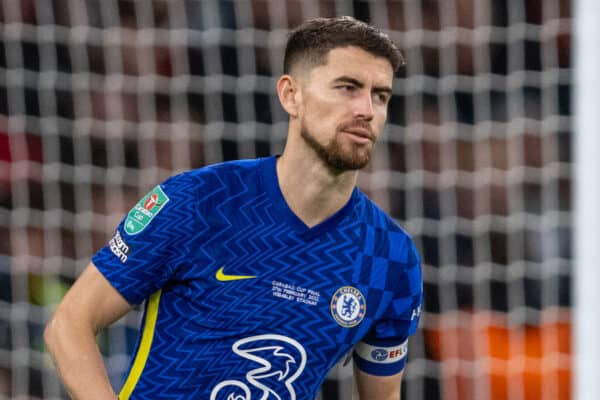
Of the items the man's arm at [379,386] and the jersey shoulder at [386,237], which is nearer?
the jersey shoulder at [386,237]

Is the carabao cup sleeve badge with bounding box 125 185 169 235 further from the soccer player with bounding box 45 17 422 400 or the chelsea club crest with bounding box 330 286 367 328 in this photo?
the chelsea club crest with bounding box 330 286 367 328

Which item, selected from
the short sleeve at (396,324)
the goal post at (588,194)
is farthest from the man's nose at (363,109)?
the goal post at (588,194)

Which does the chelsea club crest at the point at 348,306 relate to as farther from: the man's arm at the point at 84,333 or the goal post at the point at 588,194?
the goal post at the point at 588,194

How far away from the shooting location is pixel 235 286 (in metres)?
2.29

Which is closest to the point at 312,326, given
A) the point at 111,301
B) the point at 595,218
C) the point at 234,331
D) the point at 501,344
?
the point at 234,331

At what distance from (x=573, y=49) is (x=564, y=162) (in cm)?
50

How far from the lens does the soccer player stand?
222 centimetres

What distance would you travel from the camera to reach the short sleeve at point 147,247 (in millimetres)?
2199

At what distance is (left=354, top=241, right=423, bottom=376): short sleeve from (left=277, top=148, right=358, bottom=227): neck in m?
0.21

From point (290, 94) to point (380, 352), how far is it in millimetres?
649

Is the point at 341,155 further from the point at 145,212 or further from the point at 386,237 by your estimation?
the point at 145,212

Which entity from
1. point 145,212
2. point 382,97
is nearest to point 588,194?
point 382,97

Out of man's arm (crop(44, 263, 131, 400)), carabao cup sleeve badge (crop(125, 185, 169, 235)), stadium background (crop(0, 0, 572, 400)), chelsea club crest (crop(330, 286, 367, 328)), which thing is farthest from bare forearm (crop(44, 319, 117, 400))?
stadium background (crop(0, 0, 572, 400))

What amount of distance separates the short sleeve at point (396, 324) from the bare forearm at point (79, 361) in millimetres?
664
